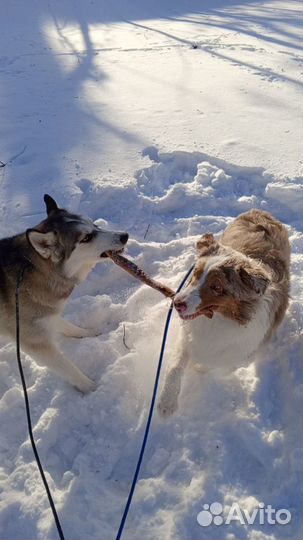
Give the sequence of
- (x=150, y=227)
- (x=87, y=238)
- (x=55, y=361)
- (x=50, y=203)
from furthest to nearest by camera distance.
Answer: (x=150, y=227) < (x=50, y=203) < (x=55, y=361) < (x=87, y=238)

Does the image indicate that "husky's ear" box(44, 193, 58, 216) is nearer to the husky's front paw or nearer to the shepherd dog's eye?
the shepherd dog's eye

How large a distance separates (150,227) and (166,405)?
2.59 m

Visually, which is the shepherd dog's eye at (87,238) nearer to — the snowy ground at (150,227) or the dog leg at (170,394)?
the snowy ground at (150,227)

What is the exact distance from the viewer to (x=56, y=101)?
8.10 meters

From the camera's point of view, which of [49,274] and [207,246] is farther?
[49,274]

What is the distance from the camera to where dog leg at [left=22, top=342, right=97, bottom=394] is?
3514mm

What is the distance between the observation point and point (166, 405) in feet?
10.6

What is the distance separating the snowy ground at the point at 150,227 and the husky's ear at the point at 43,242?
1.15 meters

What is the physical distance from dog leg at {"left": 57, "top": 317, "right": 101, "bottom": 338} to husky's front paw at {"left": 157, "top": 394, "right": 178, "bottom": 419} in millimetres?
1182

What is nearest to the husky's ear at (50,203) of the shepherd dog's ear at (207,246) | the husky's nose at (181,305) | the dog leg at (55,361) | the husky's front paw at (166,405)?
the dog leg at (55,361)

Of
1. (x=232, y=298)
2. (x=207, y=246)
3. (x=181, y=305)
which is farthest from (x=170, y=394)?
(x=207, y=246)

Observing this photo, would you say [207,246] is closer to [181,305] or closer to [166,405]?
[181,305]

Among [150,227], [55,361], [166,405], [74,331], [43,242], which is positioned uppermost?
[43,242]

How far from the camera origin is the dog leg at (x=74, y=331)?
398 centimetres
